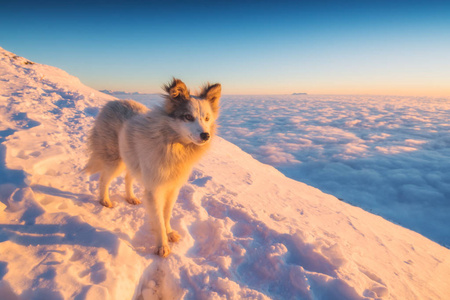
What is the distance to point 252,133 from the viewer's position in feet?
105

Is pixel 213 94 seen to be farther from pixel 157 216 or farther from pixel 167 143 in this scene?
pixel 157 216

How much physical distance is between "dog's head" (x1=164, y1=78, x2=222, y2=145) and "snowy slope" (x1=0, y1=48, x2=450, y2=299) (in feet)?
5.15

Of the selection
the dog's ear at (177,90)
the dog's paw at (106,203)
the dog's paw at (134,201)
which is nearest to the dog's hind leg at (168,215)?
the dog's paw at (134,201)

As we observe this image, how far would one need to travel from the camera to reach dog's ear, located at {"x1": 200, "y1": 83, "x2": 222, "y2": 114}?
3.16 m

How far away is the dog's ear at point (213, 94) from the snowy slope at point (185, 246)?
1.94m

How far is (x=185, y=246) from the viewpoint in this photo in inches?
122

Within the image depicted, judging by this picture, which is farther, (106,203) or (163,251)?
(106,203)

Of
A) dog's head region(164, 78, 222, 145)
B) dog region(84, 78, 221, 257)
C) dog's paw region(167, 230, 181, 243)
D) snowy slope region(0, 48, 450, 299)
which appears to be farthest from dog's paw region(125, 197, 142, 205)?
dog's head region(164, 78, 222, 145)

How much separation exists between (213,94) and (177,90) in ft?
2.12

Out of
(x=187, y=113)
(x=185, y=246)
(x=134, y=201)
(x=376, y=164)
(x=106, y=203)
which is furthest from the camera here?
(x=376, y=164)

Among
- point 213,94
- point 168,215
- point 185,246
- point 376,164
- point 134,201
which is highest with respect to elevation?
point 213,94

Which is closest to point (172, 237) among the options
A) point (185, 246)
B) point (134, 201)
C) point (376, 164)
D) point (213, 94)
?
point (185, 246)

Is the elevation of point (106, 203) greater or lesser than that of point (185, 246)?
greater

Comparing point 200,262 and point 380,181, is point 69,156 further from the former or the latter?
point 380,181
